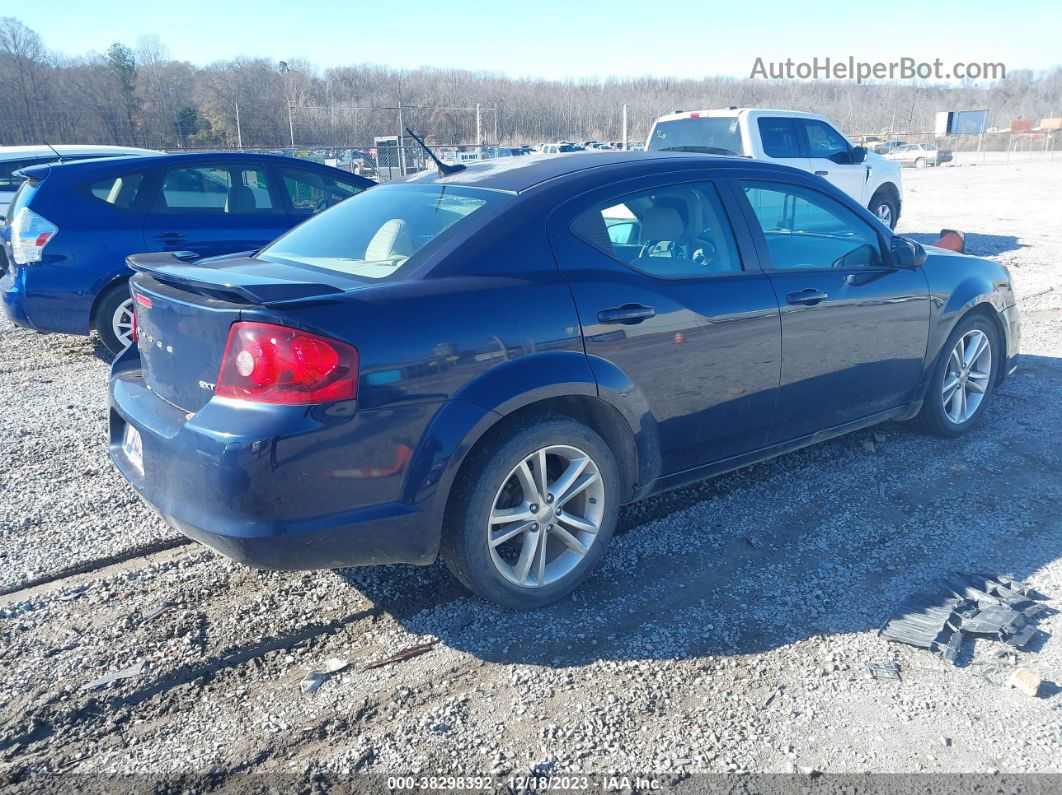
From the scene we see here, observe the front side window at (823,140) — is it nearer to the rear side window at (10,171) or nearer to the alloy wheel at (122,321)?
the alloy wheel at (122,321)

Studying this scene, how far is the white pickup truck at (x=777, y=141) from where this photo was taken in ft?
34.8

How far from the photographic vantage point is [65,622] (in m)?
3.11

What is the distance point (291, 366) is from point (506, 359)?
2.52ft

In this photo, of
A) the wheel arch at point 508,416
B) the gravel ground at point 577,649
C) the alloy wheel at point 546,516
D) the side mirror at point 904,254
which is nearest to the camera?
the gravel ground at point 577,649

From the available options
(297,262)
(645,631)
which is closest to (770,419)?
(645,631)

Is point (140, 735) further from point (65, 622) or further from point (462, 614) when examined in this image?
point (462, 614)

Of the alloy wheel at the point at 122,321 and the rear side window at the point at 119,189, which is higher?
the rear side window at the point at 119,189

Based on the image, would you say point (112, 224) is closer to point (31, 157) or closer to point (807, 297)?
point (807, 297)

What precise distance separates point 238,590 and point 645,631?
169 cm

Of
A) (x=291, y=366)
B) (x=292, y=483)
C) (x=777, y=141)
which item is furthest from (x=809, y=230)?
(x=777, y=141)

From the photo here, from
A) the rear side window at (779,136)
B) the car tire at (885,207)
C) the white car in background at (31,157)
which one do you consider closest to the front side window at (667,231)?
the rear side window at (779,136)

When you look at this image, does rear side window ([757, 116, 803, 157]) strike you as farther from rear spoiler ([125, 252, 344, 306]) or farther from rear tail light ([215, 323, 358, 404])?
rear tail light ([215, 323, 358, 404])

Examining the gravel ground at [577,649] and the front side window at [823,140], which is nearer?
the gravel ground at [577,649]

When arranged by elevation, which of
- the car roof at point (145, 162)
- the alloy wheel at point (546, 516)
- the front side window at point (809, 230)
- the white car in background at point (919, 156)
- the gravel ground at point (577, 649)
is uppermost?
the white car in background at point (919, 156)
